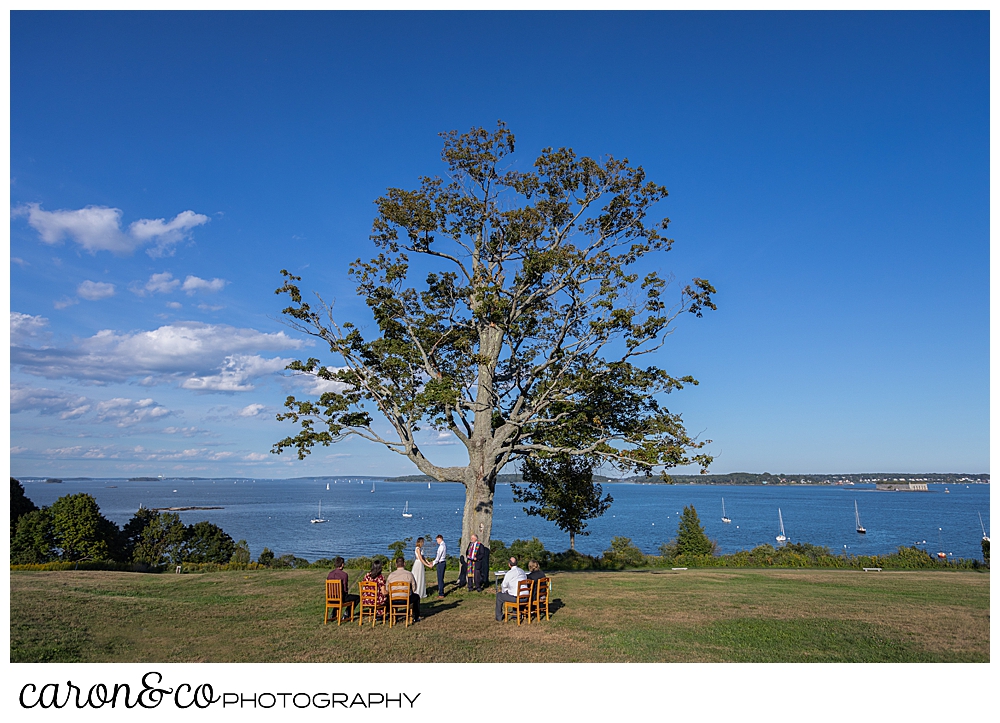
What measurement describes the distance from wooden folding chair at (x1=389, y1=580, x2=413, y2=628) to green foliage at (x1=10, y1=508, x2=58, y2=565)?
40096 millimetres

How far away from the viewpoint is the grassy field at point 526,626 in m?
8.98

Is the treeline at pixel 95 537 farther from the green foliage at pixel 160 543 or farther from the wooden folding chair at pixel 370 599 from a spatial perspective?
the wooden folding chair at pixel 370 599

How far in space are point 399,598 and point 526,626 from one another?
7.40 ft

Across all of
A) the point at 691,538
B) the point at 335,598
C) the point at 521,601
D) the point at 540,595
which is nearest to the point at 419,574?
the point at 335,598

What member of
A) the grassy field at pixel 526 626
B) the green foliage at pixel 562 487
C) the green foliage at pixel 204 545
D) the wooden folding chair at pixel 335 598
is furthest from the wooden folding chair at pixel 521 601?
the green foliage at pixel 204 545

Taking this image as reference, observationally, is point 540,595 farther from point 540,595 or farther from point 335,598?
point 335,598

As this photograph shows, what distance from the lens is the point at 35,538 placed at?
132ft

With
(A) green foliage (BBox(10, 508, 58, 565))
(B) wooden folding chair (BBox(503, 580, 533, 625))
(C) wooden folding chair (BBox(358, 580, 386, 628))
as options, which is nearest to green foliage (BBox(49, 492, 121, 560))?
(A) green foliage (BBox(10, 508, 58, 565))

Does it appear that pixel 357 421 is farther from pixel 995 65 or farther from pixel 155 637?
pixel 995 65

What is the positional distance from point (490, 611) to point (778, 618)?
5.32 meters
